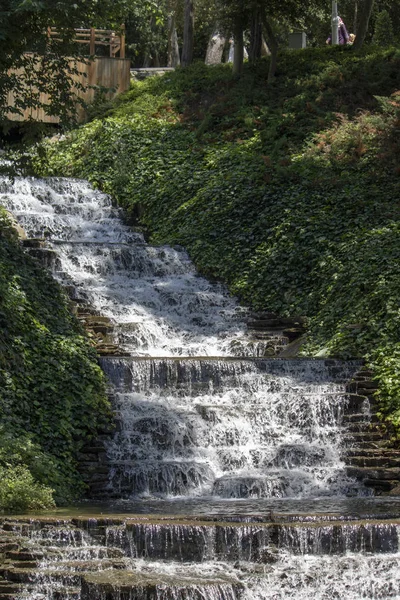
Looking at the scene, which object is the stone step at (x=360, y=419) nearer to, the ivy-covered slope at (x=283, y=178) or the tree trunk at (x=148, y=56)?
the ivy-covered slope at (x=283, y=178)

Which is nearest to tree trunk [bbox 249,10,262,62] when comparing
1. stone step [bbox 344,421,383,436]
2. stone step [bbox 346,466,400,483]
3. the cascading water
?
the cascading water

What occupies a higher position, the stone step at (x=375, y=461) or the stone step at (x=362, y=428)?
the stone step at (x=362, y=428)

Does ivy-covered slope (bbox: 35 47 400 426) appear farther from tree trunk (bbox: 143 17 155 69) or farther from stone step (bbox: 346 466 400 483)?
tree trunk (bbox: 143 17 155 69)

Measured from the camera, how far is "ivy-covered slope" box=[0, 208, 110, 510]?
15844 millimetres

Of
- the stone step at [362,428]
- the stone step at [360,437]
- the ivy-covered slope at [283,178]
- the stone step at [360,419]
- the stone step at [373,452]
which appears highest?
the ivy-covered slope at [283,178]

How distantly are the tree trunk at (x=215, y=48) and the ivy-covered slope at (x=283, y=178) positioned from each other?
4.24 meters

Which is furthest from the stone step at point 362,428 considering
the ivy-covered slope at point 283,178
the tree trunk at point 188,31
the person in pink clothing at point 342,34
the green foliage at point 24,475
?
the person in pink clothing at point 342,34

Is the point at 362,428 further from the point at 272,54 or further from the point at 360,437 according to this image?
the point at 272,54

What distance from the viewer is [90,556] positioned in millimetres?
12773

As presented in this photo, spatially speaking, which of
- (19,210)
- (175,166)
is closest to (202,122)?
(175,166)

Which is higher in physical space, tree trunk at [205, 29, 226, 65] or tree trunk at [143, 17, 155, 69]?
tree trunk at [143, 17, 155, 69]

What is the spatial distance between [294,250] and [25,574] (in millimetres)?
13933

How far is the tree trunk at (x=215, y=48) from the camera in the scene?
136ft

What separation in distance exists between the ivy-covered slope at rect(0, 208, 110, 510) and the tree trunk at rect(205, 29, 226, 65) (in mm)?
22780
